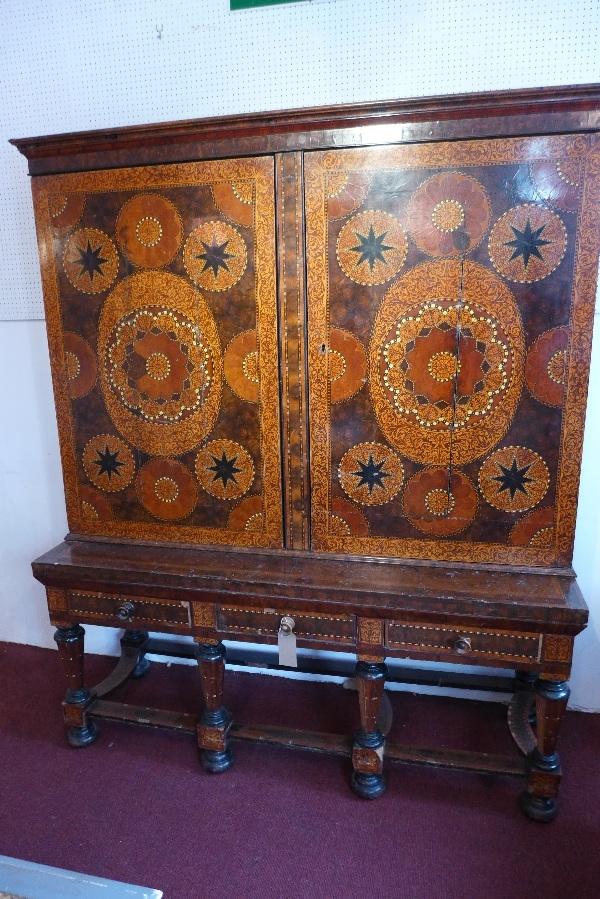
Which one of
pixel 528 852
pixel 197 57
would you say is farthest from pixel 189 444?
pixel 528 852

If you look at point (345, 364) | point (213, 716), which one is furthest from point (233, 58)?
point (213, 716)

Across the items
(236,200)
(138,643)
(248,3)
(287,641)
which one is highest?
(248,3)

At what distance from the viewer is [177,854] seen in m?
2.01

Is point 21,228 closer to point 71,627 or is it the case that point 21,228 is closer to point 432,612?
point 71,627

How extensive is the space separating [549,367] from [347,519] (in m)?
0.85

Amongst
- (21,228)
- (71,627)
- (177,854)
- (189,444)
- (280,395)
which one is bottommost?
(177,854)

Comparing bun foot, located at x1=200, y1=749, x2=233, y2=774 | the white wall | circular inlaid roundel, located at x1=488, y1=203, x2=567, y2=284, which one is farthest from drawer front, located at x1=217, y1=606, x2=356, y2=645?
circular inlaid roundel, located at x1=488, y1=203, x2=567, y2=284

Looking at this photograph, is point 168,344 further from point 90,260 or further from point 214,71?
point 214,71

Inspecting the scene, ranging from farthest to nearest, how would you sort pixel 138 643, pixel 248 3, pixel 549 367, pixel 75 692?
pixel 138 643, pixel 75 692, pixel 248 3, pixel 549 367

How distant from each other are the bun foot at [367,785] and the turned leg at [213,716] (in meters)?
0.51

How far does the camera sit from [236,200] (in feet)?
6.61

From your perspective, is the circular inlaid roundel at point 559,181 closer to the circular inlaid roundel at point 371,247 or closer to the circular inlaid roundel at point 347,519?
the circular inlaid roundel at point 371,247

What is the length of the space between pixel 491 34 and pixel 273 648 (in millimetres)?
2750

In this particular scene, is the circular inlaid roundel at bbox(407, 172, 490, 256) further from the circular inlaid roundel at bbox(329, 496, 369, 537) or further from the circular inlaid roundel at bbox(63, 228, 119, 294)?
the circular inlaid roundel at bbox(63, 228, 119, 294)
